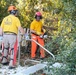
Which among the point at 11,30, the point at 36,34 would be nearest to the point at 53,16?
the point at 36,34

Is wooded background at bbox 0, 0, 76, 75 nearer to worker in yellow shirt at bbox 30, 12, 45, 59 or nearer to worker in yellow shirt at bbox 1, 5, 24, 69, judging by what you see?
worker in yellow shirt at bbox 30, 12, 45, 59

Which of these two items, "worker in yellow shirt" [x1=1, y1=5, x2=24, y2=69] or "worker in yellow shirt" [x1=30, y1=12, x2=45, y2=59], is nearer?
"worker in yellow shirt" [x1=1, y1=5, x2=24, y2=69]

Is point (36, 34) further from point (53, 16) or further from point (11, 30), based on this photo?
point (11, 30)

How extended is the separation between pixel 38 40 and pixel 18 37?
154 centimetres

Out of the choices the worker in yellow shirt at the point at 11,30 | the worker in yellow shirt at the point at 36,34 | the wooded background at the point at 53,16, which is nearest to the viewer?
the wooded background at the point at 53,16

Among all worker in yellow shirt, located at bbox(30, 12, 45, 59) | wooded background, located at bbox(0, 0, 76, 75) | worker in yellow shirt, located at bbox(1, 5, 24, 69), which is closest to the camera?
wooded background, located at bbox(0, 0, 76, 75)

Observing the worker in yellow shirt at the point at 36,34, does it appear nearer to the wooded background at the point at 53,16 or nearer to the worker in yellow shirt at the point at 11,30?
the wooded background at the point at 53,16

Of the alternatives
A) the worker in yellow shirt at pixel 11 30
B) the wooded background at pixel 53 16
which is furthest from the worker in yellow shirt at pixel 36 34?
the worker in yellow shirt at pixel 11 30

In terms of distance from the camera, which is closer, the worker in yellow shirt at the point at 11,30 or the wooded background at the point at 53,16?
the wooded background at the point at 53,16

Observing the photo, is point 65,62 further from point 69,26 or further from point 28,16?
point 28,16

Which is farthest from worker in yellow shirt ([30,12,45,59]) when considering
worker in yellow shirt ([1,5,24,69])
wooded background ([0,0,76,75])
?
worker in yellow shirt ([1,5,24,69])

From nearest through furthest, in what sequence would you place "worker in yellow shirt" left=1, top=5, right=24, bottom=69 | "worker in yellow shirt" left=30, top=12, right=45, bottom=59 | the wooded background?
the wooded background
"worker in yellow shirt" left=1, top=5, right=24, bottom=69
"worker in yellow shirt" left=30, top=12, right=45, bottom=59

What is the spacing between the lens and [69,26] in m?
6.70

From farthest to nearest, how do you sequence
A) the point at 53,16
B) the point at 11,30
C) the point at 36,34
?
the point at 53,16, the point at 36,34, the point at 11,30
